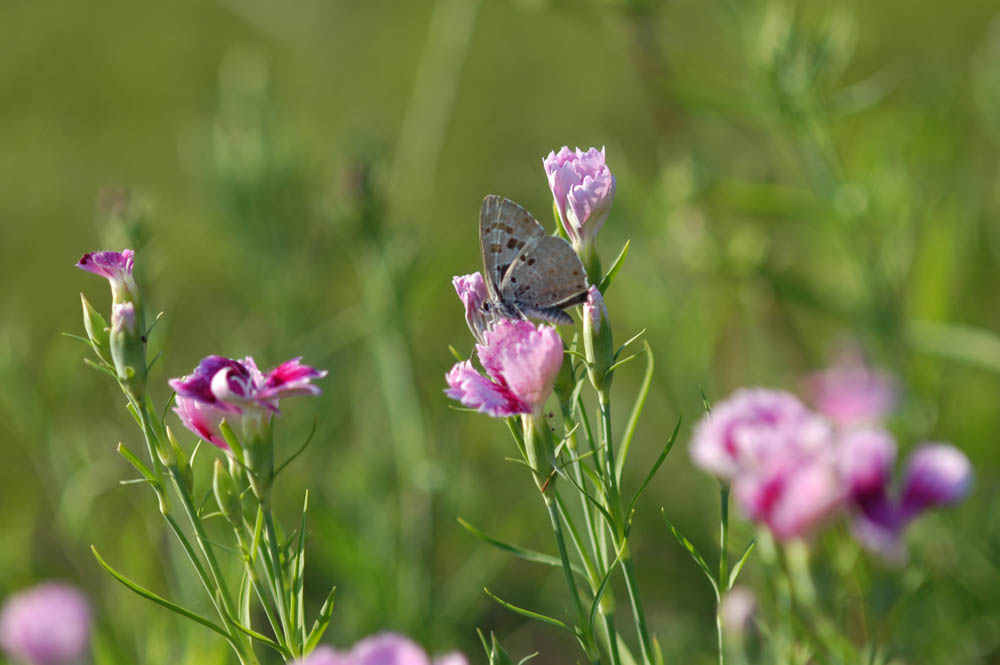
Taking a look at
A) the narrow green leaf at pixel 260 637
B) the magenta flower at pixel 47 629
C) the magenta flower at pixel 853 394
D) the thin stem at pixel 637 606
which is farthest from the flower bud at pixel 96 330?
the magenta flower at pixel 853 394

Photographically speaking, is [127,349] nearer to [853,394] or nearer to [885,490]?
[885,490]

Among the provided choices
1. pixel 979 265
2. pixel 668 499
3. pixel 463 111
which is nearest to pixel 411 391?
pixel 668 499

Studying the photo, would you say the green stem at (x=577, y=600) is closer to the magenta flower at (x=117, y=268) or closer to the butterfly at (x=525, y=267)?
the butterfly at (x=525, y=267)

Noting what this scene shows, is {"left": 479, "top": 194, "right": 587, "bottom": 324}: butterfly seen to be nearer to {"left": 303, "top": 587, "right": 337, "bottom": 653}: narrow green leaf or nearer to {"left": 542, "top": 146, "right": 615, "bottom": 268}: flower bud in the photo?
{"left": 542, "top": 146, "right": 615, "bottom": 268}: flower bud

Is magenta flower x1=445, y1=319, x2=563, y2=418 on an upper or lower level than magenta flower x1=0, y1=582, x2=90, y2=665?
upper

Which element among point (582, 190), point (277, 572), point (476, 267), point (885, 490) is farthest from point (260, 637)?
point (476, 267)

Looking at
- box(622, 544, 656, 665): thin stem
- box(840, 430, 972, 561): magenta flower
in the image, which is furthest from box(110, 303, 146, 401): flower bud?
box(840, 430, 972, 561): magenta flower

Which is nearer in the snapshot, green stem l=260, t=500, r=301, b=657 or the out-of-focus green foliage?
green stem l=260, t=500, r=301, b=657
